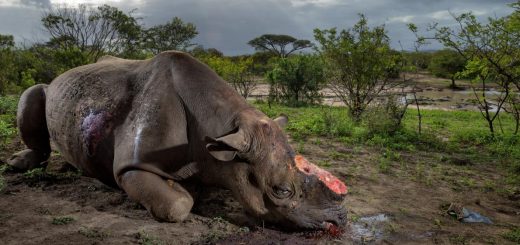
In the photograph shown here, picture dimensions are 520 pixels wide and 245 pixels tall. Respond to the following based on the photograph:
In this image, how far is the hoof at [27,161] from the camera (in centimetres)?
658

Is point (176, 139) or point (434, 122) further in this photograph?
point (434, 122)

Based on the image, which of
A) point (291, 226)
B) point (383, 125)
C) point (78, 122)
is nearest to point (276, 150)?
point (291, 226)

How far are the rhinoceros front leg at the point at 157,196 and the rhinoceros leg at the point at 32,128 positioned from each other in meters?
2.42

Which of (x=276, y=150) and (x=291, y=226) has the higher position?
(x=276, y=150)

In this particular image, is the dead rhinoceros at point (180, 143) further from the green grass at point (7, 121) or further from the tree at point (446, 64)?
the tree at point (446, 64)

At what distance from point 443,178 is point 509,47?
18.0 ft

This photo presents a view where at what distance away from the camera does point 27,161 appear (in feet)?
21.7

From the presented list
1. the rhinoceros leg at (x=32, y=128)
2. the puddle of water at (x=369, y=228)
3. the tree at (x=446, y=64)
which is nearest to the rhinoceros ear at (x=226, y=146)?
the puddle of water at (x=369, y=228)

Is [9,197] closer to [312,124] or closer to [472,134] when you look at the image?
[312,124]

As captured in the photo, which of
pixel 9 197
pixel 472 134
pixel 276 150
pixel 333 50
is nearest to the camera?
pixel 276 150

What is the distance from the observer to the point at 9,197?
18.0ft

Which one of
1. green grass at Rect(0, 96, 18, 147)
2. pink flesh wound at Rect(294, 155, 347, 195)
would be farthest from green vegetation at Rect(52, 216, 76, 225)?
green grass at Rect(0, 96, 18, 147)

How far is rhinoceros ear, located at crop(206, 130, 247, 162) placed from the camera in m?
4.43

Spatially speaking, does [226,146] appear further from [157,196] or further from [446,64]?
[446,64]
